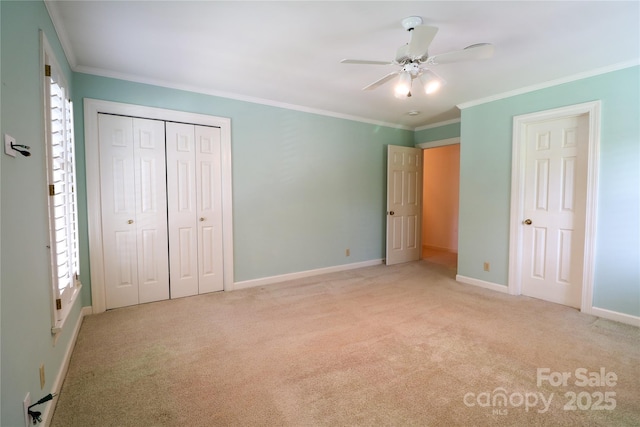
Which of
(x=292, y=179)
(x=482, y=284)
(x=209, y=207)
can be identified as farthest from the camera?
(x=292, y=179)

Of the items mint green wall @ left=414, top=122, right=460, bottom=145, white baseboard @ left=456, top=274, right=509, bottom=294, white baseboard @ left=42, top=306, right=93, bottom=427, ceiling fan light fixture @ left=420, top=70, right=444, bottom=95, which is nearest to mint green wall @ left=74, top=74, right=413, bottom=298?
white baseboard @ left=42, top=306, right=93, bottom=427

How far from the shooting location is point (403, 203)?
A: 17.6 ft

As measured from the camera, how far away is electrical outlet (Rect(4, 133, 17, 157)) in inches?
49.3

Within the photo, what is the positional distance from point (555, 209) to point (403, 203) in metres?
2.32

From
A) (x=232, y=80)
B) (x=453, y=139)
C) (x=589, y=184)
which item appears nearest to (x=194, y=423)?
(x=232, y=80)

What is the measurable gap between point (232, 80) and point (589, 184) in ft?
12.8

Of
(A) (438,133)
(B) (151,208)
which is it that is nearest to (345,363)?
(B) (151,208)

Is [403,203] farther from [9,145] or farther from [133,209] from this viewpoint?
[9,145]

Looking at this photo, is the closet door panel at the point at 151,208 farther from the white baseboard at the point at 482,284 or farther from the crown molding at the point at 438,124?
the crown molding at the point at 438,124

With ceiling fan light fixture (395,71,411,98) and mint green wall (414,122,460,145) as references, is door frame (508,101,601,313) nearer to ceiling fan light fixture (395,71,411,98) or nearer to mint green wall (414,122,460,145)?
mint green wall (414,122,460,145)

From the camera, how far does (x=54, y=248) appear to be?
1913 mm

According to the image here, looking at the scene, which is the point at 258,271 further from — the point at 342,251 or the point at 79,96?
the point at 79,96

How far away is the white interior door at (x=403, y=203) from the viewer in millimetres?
5184

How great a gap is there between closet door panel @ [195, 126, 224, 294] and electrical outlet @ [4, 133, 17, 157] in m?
2.25
